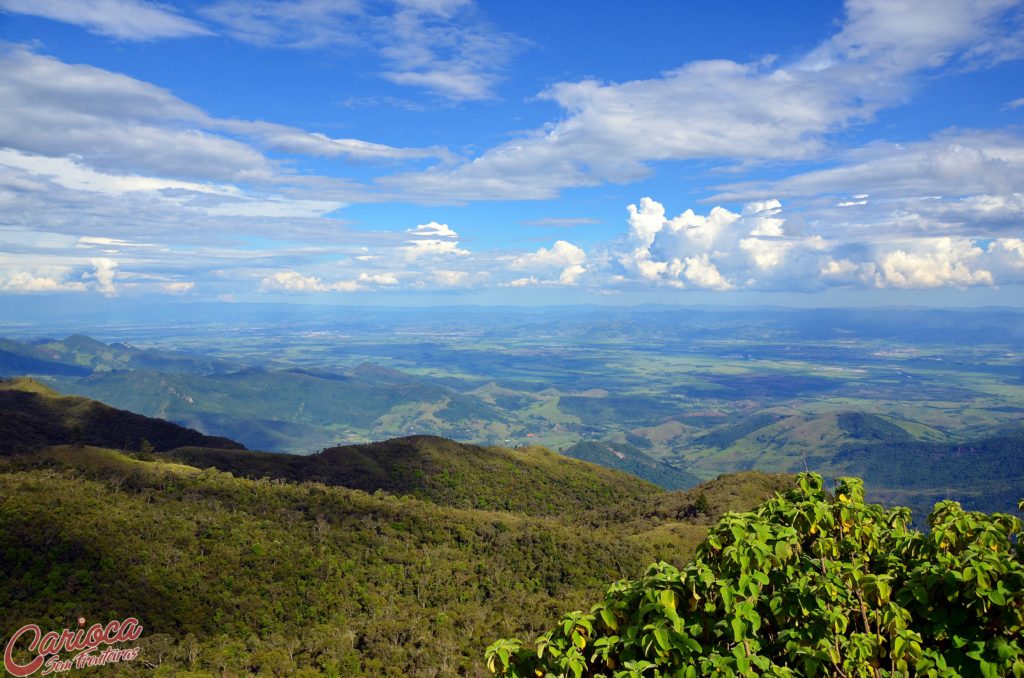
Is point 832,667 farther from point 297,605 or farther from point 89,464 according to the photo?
point 89,464

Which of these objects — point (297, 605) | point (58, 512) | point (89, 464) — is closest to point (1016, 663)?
point (297, 605)

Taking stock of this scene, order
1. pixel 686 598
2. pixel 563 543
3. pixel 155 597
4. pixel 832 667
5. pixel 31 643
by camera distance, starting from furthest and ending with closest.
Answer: pixel 563 543 < pixel 155 597 < pixel 31 643 < pixel 686 598 < pixel 832 667

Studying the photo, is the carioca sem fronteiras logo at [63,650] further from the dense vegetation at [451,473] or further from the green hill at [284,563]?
the dense vegetation at [451,473]

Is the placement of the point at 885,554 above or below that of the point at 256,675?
above

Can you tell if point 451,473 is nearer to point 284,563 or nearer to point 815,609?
point 284,563

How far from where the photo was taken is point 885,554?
522 inches

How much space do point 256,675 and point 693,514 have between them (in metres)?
94.1

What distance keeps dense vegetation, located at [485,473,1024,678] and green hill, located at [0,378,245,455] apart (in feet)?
555

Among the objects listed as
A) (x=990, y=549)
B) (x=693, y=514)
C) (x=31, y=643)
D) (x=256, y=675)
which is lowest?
(x=693, y=514)

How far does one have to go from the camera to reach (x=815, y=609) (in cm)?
1093

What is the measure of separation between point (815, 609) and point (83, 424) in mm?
199767

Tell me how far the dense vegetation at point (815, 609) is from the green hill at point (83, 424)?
169 m

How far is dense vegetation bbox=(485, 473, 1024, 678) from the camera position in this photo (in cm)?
1045

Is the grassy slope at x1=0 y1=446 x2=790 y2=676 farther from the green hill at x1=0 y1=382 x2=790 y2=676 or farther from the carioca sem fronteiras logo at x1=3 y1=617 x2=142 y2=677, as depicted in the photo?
the carioca sem fronteiras logo at x1=3 y1=617 x2=142 y2=677
